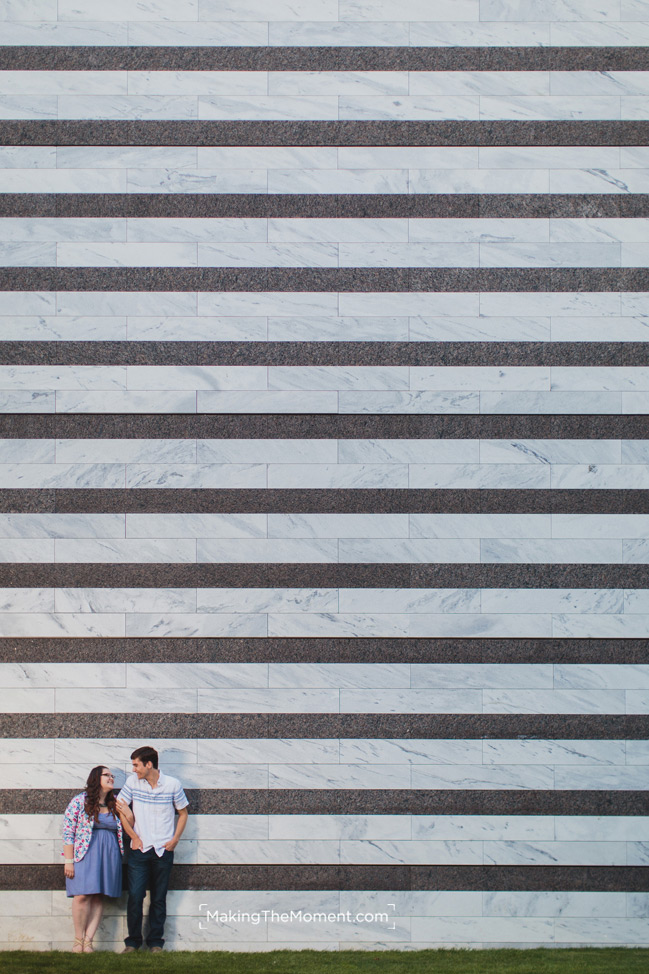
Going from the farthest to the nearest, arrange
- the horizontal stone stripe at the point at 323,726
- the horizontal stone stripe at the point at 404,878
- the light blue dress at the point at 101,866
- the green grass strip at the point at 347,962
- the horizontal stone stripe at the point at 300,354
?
the horizontal stone stripe at the point at 300,354
the horizontal stone stripe at the point at 323,726
the horizontal stone stripe at the point at 404,878
the light blue dress at the point at 101,866
the green grass strip at the point at 347,962

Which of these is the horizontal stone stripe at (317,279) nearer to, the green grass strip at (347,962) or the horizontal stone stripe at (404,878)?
the horizontal stone stripe at (404,878)

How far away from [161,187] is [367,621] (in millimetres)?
4867

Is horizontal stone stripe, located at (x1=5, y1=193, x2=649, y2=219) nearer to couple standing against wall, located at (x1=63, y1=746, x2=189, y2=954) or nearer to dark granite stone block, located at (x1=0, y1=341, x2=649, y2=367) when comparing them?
dark granite stone block, located at (x1=0, y1=341, x2=649, y2=367)

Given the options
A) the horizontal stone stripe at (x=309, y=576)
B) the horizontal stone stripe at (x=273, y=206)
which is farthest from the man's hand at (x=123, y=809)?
the horizontal stone stripe at (x=273, y=206)

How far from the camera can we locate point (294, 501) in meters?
7.50

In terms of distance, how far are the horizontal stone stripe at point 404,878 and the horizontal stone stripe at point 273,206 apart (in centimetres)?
645

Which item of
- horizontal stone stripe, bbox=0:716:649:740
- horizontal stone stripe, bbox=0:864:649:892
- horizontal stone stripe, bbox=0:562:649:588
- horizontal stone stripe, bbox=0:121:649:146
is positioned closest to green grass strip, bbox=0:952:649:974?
horizontal stone stripe, bbox=0:864:649:892

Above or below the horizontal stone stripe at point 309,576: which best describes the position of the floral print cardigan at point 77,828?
below

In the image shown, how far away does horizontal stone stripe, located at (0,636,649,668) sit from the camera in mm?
7402

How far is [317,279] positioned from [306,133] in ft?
4.94

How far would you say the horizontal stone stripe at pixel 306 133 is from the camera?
25.1 feet

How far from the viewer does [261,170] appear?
25.1ft

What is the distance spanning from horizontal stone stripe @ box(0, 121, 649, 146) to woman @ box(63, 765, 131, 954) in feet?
20.5

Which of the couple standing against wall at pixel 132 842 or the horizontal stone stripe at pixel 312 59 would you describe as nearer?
the couple standing against wall at pixel 132 842
